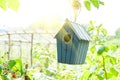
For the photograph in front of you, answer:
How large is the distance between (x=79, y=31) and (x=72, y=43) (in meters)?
0.10

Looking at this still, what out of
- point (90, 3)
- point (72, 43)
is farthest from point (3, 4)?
point (72, 43)

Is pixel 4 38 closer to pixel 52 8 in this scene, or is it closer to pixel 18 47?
pixel 18 47

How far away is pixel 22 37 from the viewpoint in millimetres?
6488

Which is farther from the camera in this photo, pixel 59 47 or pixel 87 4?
pixel 59 47

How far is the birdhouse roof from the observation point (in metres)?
1.86

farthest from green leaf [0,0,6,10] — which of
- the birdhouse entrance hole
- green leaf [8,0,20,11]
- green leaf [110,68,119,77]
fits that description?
the birdhouse entrance hole

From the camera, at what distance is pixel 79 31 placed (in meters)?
1.92

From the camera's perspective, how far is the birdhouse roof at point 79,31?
6.11 ft

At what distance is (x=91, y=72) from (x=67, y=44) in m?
0.99

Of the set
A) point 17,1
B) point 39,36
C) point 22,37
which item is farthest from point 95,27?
point 22,37

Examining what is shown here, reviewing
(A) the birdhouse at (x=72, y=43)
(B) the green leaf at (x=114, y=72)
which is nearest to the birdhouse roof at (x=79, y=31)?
(A) the birdhouse at (x=72, y=43)

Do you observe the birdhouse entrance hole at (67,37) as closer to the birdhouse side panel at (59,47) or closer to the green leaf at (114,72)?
the birdhouse side panel at (59,47)

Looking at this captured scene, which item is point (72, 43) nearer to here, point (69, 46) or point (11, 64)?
point (69, 46)

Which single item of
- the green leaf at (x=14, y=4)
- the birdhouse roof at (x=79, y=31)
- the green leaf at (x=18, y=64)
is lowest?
the green leaf at (x=18, y=64)
